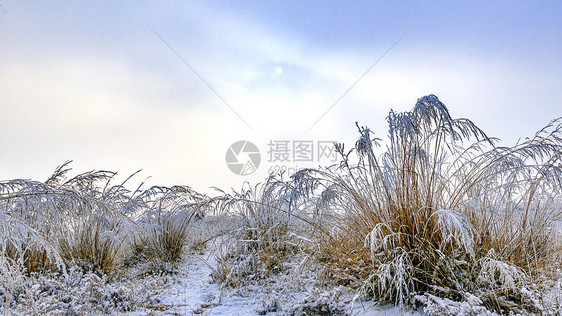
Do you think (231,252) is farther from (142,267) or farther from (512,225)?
(512,225)

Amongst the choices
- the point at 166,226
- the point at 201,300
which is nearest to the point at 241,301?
the point at 201,300

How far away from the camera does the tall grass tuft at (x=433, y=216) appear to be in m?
2.56

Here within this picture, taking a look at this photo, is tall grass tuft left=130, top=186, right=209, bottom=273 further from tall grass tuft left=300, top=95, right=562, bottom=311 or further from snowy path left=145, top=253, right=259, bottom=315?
tall grass tuft left=300, top=95, right=562, bottom=311

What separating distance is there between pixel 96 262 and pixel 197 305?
182cm

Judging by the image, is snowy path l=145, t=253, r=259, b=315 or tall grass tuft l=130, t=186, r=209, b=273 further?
tall grass tuft l=130, t=186, r=209, b=273

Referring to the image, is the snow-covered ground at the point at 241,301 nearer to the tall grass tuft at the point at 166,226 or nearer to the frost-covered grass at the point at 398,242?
the frost-covered grass at the point at 398,242

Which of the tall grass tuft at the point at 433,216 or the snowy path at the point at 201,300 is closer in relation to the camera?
the tall grass tuft at the point at 433,216

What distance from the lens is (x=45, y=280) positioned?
3621 mm

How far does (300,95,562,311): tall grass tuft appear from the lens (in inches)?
101

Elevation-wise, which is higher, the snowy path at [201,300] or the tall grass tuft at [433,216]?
the tall grass tuft at [433,216]

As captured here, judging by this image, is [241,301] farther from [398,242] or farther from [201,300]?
[398,242]

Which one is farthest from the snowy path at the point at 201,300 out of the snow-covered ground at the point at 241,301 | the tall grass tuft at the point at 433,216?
the tall grass tuft at the point at 433,216

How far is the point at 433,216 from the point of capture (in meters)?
2.85

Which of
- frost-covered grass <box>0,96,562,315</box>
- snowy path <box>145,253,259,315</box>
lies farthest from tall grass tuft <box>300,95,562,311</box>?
snowy path <box>145,253,259,315</box>
